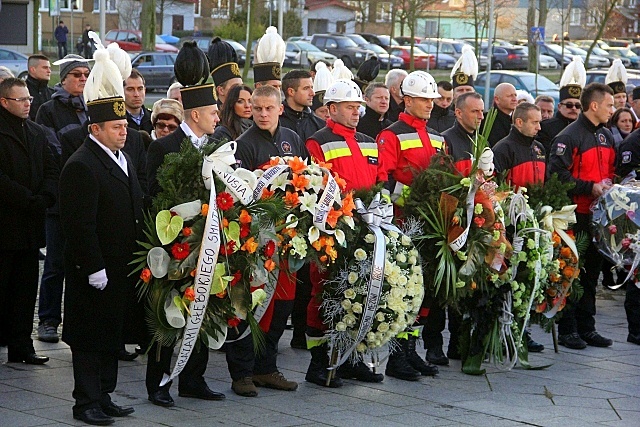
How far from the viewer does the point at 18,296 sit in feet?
28.1

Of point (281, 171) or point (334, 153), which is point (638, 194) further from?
point (281, 171)

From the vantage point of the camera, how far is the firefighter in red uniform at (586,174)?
1015cm

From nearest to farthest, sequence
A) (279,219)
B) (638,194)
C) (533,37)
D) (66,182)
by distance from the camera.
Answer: (66,182) → (279,219) → (638,194) → (533,37)

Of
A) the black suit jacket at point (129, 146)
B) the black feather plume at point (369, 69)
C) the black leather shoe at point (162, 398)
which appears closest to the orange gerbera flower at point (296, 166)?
the black suit jacket at point (129, 146)

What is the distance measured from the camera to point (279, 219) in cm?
761

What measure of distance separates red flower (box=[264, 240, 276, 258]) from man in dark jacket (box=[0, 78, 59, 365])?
210 centimetres

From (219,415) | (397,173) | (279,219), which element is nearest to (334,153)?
(397,173)

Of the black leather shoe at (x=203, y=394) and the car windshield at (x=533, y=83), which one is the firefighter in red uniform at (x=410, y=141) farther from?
the car windshield at (x=533, y=83)

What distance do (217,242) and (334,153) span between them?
6.24 ft

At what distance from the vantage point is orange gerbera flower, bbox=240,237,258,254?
24.0 ft

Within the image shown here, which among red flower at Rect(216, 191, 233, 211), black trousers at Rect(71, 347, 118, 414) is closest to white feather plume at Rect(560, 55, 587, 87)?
red flower at Rect(216, 191, 233, 211)

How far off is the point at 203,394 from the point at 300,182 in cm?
161

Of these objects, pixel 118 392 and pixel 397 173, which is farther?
pixel 397 173

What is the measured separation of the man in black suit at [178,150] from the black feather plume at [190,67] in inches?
5.3
